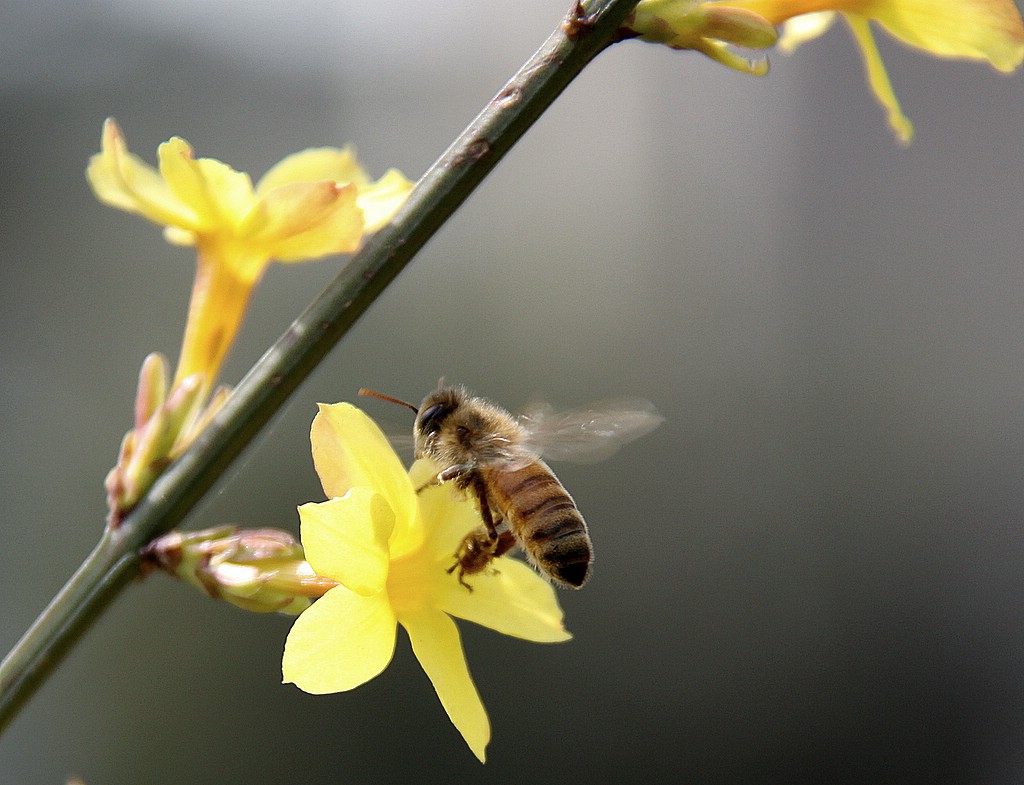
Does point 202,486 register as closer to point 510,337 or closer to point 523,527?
point 523,527

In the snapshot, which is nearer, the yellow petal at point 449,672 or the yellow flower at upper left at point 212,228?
the yellow petal at point 449,672

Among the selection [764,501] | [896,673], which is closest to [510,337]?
[764,501]

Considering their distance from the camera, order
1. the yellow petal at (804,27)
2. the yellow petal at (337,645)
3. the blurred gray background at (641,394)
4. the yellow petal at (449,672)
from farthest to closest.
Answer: the blurred gray background at (641,394)
the yellow petal at (804,27)
the yellow petal at (449,672)
the yellow petal at (337,645)

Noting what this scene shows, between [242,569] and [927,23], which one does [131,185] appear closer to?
[242,569]

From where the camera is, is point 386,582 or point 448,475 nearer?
point 386,582

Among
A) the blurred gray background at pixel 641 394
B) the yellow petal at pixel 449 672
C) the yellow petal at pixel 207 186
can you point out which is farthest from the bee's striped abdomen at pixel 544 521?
the blurred gray background at pixel 641 394

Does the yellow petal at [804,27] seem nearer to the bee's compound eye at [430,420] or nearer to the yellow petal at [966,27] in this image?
the yellow petal at [966,27]

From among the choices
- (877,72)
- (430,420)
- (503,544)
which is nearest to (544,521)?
(503,544)
